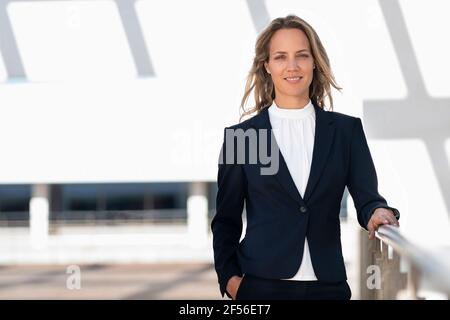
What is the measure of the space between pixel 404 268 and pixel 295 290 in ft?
0.96

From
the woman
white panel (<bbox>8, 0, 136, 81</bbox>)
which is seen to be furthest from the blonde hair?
white panel (<bbox>8, 0, 136, 81</bbox>)

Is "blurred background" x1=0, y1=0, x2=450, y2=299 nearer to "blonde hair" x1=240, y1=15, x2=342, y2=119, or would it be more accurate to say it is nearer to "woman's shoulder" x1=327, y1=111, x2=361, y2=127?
"woman's shoulder" x1=327, y1=111, x2=361, y2=127

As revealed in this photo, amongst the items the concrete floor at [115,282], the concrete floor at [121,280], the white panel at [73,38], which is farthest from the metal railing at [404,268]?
the concrete floor at [115,282]

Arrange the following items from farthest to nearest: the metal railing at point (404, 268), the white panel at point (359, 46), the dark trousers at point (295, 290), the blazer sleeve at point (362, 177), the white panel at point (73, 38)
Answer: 1. the white panel at point (73, 38)
2. the white panel at point (359, 46)
3. the blazer sleeve at point (362, 177)
4. the dark trousers at point (295, 290)
5. the metal railing at point (404, 268)

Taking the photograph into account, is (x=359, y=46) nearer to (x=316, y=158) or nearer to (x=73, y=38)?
(x=73, y=38)

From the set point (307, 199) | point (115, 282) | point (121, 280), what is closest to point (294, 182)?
point (307, 199)

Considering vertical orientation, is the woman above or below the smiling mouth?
below

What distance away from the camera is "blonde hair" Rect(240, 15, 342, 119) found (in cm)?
200

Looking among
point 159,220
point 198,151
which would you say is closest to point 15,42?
point 198,151

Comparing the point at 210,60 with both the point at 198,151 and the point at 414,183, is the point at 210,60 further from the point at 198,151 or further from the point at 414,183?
the point at 414,183

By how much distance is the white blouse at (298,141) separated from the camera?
1.91 metres

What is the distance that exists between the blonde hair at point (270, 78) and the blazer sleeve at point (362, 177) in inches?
5.5

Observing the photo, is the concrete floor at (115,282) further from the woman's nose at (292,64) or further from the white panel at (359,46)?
the woman's nose at (292,64)

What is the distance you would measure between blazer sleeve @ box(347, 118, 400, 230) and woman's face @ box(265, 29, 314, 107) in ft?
0.57
